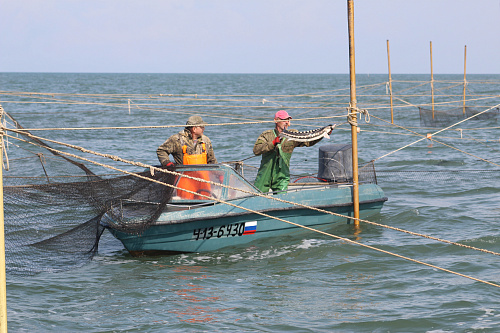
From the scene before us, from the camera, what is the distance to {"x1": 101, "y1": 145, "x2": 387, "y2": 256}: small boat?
358 inches

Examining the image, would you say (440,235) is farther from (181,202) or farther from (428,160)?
(428,160)

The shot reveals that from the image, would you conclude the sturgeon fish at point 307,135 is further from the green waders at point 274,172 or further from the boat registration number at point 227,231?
the boat registration number at point 227,231

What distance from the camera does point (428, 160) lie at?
1945 centimetres

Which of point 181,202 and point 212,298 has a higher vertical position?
point 181,202

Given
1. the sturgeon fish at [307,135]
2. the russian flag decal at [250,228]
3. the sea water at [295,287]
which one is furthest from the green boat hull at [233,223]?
the sturgeon fish at [307,135]

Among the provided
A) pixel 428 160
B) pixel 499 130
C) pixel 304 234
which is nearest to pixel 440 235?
pixel 304 234

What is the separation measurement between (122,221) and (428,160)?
13047 millimetres

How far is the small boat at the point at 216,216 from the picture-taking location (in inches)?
358

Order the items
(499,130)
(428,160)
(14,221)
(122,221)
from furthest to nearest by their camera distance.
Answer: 1. (499,130)
2. (428,160)
3. (122,221)
4. (14,221)

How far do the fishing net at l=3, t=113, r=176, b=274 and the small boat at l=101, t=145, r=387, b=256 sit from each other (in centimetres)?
15

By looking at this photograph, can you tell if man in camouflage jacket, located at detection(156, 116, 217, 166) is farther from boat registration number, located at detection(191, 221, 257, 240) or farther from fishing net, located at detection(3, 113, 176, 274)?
boat registration number, located at detection(191, 221, 257, 240)

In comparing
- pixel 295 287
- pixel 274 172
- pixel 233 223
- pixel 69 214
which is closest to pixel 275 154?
pixel 274 172

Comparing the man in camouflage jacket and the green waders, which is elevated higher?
the man in camouflage jacket

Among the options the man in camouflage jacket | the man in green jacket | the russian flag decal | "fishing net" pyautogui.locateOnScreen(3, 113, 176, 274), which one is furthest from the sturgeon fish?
"fishing net" pyautogui.locateOnScreen(3, 113, 176, 274)
